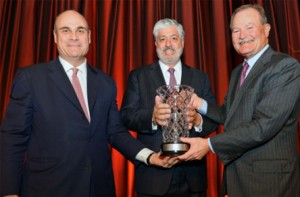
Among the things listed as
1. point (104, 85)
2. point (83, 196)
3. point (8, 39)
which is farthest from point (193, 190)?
point (8, 39)

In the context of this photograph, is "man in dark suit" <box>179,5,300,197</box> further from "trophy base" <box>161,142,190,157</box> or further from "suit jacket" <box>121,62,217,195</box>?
"suit jacket" <box>121,62,217,195</box>

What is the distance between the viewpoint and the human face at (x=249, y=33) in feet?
7.35

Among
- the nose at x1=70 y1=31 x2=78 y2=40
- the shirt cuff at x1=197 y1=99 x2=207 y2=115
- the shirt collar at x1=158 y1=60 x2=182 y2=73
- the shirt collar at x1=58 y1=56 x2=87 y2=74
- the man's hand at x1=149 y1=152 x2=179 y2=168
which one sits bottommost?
the man's hand at x1=149 y1=152 x2=179 y2=168

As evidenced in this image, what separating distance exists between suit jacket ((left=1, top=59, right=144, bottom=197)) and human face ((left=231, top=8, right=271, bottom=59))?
0.95m

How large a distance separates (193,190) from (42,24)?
2278 millimetres

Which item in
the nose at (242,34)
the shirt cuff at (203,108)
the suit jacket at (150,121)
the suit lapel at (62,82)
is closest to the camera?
the suit lapel at (62,82)

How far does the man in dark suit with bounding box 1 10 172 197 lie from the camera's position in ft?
6.74

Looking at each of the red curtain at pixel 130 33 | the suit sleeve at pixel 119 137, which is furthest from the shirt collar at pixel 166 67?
the red curtain at pixel 130 33

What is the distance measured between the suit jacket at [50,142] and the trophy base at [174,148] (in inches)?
14.9

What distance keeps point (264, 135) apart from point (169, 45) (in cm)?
103

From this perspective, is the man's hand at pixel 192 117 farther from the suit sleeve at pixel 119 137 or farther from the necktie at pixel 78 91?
the necktie at pixel 78 91

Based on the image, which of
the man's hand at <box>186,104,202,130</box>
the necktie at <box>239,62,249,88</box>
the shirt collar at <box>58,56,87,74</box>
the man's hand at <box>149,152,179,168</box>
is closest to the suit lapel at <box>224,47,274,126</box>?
the necktie at <box>239,62,249,88</box>

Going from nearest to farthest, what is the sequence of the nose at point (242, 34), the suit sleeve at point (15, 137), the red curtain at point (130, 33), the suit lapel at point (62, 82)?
1. the suit sleeve at point (15, 137)
2. the suit lapel at point (62, 82)
3. the nose at point (242, 34)
4. the red curtain at point (130, 33)

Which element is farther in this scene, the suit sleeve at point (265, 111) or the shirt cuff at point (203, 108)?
the shirt cuff at point (203, 108)
